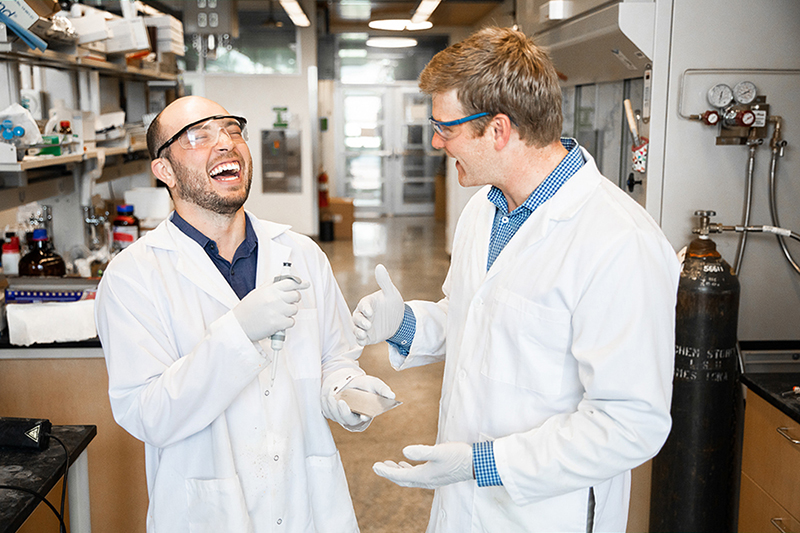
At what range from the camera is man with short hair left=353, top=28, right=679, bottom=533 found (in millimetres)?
1313

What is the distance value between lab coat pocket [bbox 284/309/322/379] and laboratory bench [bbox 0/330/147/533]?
1.24 metres

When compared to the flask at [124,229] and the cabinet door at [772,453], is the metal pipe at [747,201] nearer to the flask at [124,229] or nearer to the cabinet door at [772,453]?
the cabinet door at [772,453]

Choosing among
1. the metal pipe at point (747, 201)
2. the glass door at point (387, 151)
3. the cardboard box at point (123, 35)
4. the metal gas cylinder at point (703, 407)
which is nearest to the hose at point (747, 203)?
the metal pipe at point (747, 201)

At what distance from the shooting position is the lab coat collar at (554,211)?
1449mm

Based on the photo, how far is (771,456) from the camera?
2.30 m

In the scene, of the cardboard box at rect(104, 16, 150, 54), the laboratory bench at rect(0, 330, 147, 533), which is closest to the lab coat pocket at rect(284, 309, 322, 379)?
the laboratory bench at rect(0, 330, 147, 533)

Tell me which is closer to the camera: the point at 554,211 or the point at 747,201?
the point at 554,211

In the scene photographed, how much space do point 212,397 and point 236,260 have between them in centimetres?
42

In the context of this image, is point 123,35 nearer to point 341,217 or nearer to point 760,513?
point 760,513

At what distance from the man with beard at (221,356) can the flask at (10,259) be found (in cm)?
159

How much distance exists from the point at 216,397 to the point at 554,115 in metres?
0.94

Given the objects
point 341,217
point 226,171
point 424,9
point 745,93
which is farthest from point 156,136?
point 341,217

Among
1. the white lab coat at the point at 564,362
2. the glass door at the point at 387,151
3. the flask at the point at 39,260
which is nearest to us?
the white lab coat at the point at 564,362

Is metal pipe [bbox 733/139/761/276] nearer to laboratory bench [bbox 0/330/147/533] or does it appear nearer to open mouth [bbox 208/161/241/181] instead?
open mouth [bbox 208/161/241/181]
